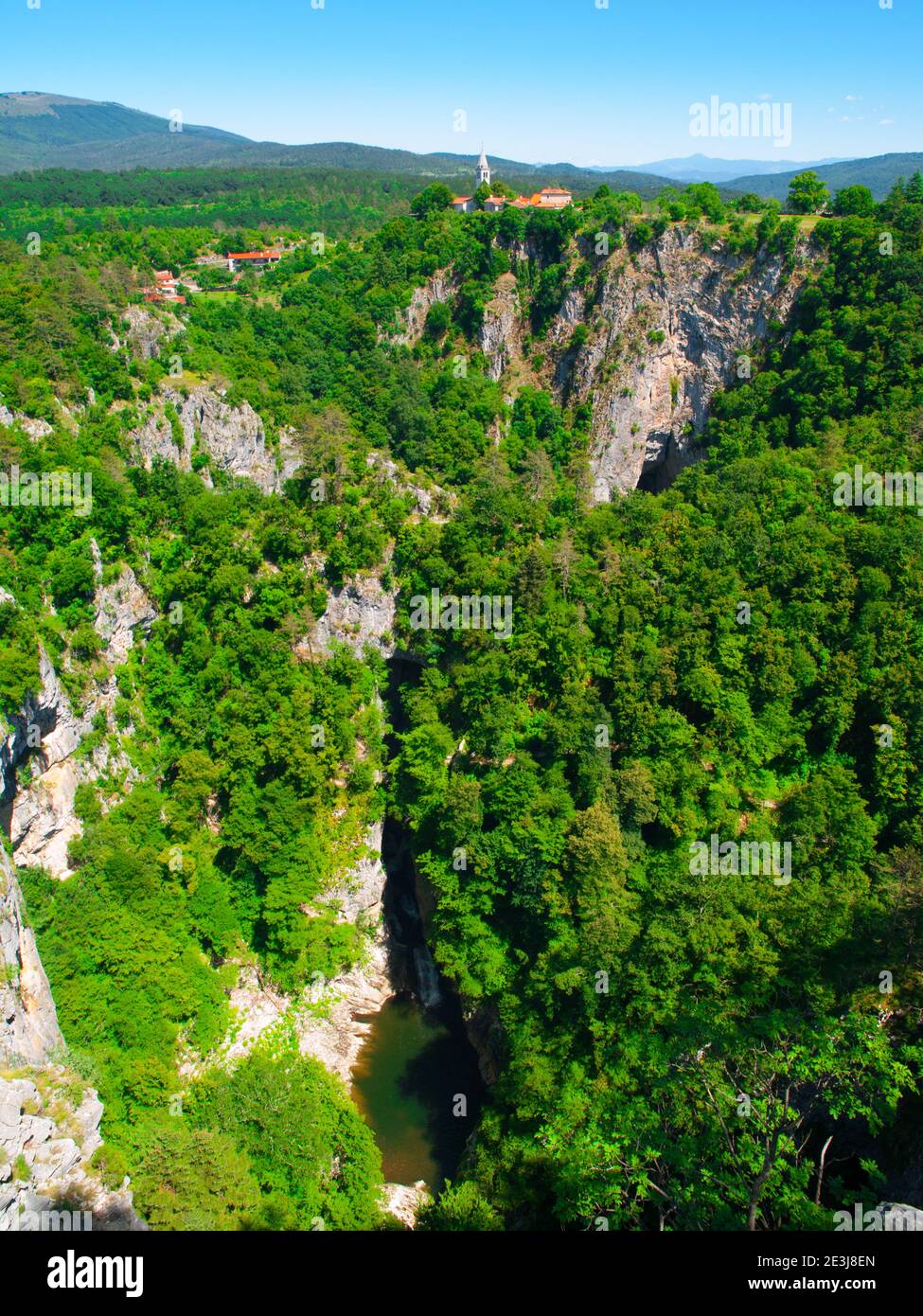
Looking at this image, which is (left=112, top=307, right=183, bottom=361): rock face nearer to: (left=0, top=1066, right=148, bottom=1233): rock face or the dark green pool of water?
the dark green pool of water

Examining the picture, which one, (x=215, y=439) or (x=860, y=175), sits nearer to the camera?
(x=215, y=439)

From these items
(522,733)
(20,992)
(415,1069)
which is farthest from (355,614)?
(20,992)

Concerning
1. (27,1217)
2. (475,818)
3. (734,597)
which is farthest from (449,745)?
(27,1217)

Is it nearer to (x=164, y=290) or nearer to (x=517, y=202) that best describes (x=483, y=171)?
(x=517, y=202)

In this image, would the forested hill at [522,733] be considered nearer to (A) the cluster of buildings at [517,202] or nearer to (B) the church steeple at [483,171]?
(A) the cluster of buildings at [517,202]

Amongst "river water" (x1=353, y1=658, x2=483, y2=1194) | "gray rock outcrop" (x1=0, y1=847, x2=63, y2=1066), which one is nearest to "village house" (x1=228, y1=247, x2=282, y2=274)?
"river water" (x1=353, y1=658, x2=483, y2=1194)

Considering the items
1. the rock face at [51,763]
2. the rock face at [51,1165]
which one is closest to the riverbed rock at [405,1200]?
the rock face at [51,1165]
